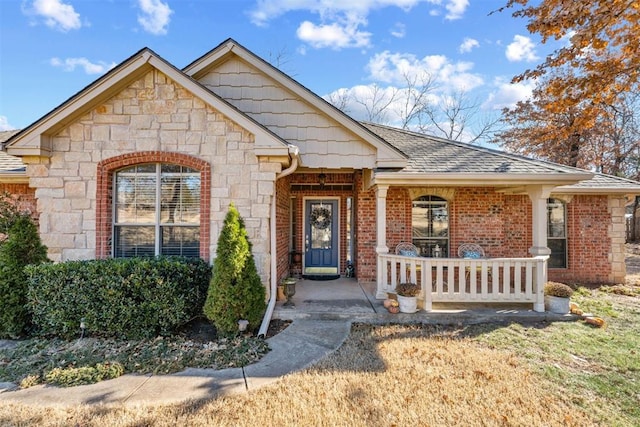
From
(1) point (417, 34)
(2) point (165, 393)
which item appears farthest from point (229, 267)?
(1) point (417, 34)

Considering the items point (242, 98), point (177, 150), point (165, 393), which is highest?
point (242, 98)

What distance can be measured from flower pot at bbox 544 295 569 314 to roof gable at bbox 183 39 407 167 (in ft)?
12.2

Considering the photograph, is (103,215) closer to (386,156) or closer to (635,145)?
(386,156)

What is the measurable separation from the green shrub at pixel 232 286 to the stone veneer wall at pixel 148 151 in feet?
2.42

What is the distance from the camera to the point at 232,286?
4.56 metres

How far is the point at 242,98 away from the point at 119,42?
7.46m

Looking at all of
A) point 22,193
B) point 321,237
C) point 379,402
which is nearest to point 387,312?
A: point 379,402

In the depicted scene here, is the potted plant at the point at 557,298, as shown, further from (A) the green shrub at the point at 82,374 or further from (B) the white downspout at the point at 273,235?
(A) the green shrub at the point at 82,374

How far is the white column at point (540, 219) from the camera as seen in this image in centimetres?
641

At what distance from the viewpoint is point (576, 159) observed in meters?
18.5

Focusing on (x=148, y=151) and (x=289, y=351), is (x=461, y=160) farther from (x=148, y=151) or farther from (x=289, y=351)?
(x=148, y=151)

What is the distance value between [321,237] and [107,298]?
5.38m

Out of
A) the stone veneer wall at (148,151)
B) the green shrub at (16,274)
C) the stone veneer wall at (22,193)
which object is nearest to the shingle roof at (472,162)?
the stone veneer wall at (148,151)

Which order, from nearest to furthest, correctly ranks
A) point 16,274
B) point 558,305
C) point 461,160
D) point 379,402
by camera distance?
point 379,402, point 16,274, point 558,305, point 461,160
